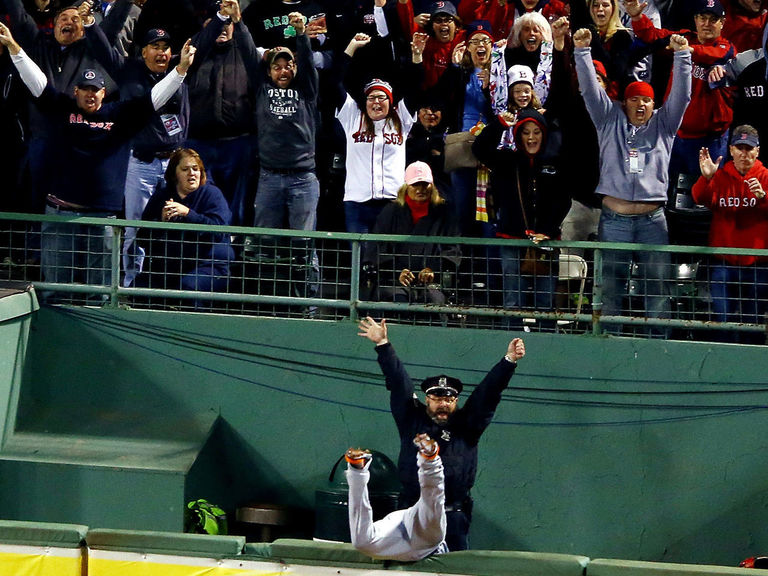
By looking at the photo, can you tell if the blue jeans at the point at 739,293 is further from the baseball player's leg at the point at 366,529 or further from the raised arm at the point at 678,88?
the baseball player's leg at the point at 366,529

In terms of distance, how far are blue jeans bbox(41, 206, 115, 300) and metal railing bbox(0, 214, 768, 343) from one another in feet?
0.03

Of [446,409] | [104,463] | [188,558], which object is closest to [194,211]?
[104,463]


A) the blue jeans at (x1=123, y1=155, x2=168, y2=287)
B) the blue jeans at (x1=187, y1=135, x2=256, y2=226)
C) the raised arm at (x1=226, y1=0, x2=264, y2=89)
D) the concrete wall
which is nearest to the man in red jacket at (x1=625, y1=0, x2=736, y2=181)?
the concrete wall

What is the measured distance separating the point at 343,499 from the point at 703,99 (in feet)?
15.3

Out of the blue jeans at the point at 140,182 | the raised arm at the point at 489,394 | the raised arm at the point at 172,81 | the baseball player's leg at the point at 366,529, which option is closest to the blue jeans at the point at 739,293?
the raised arm at the point at 489,394

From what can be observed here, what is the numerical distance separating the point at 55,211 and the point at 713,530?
5.96 meters

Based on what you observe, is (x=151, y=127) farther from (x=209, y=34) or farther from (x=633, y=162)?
(x=633, y=162)

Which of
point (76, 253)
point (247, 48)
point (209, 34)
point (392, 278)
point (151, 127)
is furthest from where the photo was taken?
point (209, 34)

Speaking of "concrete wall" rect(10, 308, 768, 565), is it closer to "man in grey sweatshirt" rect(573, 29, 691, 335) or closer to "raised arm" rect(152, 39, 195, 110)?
"man in grey sweatshirt" rect(573, 29, 691, 335)

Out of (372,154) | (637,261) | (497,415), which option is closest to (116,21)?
(372,154)

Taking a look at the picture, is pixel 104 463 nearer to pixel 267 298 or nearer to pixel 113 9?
pixel 267 298

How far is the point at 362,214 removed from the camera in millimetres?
12492

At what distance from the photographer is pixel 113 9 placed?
1377cm

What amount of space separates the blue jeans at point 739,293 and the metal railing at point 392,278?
1 cm
